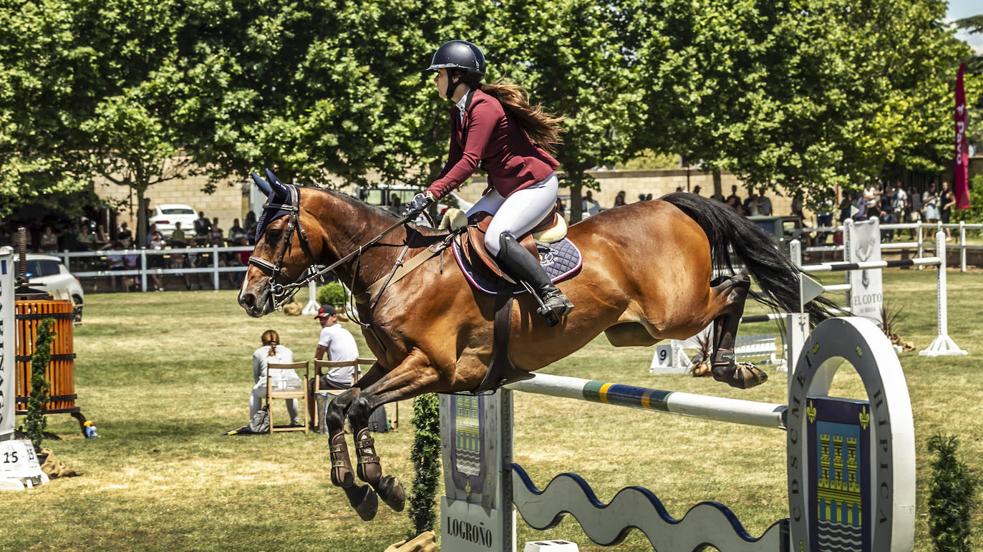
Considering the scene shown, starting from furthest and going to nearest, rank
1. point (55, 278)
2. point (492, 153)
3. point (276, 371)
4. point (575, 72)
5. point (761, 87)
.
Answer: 1. point (761, 87)
2. point (575, 72)
3. point (55, 278)
4. point (276, 371)
5. point (492, 153)

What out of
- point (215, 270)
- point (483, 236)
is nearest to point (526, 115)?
point (483, 236)

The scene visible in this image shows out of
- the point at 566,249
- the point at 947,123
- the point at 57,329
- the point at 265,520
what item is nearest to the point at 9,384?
the point at 57,329

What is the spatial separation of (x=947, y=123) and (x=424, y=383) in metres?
51.6

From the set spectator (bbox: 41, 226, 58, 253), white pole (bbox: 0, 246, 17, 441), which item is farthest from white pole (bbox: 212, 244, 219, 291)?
white pole (bbox: 0, 246, 17, 441)

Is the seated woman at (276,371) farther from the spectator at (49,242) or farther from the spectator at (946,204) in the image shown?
the spectator at (946,204)

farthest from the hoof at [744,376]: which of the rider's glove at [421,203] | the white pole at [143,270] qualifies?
the white pole at [143,270]

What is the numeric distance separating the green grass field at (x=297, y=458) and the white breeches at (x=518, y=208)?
2.50 meters

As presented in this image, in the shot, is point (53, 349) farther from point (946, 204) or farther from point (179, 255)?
point (946, 204)

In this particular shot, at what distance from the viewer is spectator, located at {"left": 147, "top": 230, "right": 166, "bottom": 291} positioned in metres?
35.3

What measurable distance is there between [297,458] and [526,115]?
6.00m

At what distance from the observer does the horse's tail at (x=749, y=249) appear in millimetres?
8227

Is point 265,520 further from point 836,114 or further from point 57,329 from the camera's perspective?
point 836,114

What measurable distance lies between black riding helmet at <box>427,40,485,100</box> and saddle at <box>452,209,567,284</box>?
2.27 ft

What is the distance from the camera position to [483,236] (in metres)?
7.42
